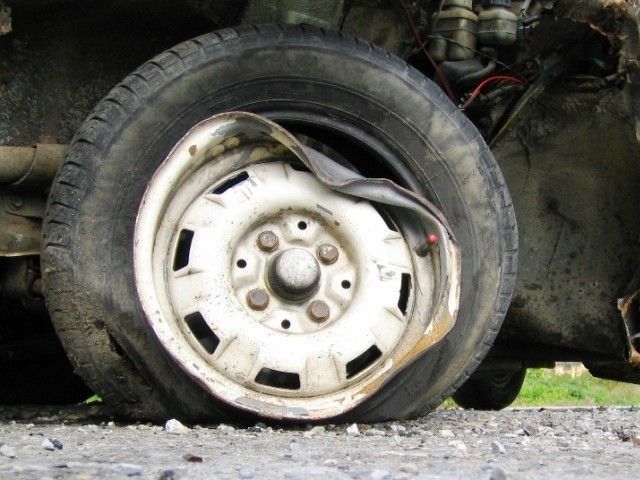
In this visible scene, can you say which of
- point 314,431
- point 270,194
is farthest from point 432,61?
point 314,431

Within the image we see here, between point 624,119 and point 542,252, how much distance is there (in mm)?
561

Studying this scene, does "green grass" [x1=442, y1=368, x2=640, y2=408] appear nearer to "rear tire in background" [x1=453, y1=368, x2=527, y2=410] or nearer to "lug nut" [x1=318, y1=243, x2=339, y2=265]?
"rear tire in background" [x1=453, y1=368, x2=527, y2=410]

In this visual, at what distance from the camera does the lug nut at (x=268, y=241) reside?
2.71m

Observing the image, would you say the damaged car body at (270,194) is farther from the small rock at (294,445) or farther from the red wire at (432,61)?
the small rock at (294,445)

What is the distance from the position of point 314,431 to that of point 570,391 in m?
10.0

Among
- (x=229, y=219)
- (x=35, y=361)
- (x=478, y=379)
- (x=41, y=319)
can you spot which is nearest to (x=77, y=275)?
(x=229, y=219)

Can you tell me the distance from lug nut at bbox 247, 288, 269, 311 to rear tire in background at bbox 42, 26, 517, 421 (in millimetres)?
260

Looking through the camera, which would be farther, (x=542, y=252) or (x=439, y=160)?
(x=542, y=252)

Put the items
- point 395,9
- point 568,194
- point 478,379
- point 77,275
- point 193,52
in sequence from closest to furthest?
point 77,275, point 193,52, point 395,9, point 568,194, point 478,379

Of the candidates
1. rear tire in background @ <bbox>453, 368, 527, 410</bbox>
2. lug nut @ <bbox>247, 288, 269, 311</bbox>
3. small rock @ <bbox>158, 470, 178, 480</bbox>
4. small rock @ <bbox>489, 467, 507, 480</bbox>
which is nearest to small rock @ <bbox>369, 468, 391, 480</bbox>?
small rock @ <bbox>489, 467, 507, 480</bbox>

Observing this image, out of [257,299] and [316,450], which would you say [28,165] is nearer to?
[257,299]

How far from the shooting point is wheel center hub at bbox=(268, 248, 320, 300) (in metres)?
2.64

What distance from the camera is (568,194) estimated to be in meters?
3.61

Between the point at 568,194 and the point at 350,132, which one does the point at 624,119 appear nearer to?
the point at 568,194
